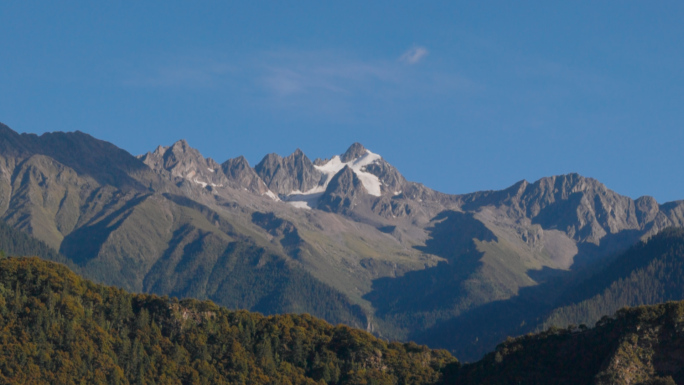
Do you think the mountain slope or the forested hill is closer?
the mountain slope

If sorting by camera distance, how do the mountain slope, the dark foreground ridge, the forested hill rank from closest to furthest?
the mountain slope → the dark foreground ridge → the forested hill

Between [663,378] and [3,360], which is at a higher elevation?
[663,378]

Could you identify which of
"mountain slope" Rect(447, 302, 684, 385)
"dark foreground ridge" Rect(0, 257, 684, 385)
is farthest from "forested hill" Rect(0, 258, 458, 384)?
"mountain slope" Rect(447, 302, 684, 385)

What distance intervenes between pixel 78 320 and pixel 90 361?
1267 cm

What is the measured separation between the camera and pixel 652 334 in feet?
507

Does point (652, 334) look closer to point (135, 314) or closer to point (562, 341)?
point (562, 341)

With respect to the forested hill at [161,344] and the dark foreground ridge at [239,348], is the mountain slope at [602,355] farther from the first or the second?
the forested hill at [161,344]

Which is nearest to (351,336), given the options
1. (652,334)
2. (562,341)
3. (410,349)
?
(410,349)

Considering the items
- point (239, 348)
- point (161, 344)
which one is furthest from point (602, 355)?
point (161, 344)

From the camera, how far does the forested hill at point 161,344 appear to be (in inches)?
6412

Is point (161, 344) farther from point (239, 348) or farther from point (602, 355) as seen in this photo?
point (602, 355)

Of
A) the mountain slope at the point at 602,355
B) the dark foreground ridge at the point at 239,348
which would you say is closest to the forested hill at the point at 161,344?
the dark foreground ridge at the point at 239,348

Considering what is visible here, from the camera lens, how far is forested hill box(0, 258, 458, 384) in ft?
534

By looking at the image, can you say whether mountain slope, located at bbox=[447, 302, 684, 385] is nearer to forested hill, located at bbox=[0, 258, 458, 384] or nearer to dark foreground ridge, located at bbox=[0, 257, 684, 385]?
dark foreground ridge, located at bbox=[0, 257, 684, 385]
